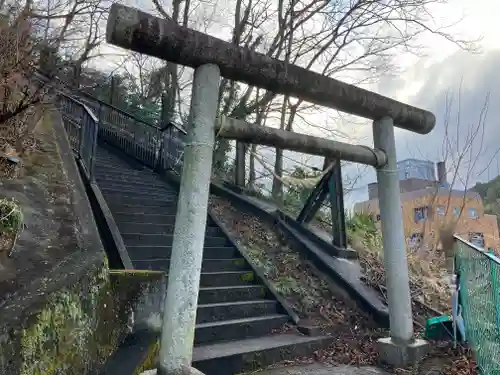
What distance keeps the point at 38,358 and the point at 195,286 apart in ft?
3.56

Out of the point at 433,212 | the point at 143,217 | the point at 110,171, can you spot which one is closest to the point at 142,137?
the point at 110,171

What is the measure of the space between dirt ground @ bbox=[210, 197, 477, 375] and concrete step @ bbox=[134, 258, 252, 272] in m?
0.30

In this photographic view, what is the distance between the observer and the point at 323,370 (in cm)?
404

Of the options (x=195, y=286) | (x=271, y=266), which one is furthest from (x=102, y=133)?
(x=195, y=286)

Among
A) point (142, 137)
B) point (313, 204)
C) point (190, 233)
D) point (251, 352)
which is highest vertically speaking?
point (142, 137)

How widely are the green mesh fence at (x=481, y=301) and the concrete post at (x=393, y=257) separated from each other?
0.60m

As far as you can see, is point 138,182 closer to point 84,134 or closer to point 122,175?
point 122,175

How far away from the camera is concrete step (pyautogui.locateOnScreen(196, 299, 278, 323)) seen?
4.65 meters

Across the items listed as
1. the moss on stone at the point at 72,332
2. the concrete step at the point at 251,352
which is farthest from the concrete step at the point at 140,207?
the moss on stone at the point at 72,332

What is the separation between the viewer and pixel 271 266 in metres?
6.31

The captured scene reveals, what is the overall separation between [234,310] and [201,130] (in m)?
2.74

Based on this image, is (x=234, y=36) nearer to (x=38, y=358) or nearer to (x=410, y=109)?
(x=410, y=109)

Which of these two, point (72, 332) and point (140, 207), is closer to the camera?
point (72, 332)

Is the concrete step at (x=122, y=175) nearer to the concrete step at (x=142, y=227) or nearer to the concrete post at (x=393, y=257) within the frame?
the concrete step at (x=142, y=227)
